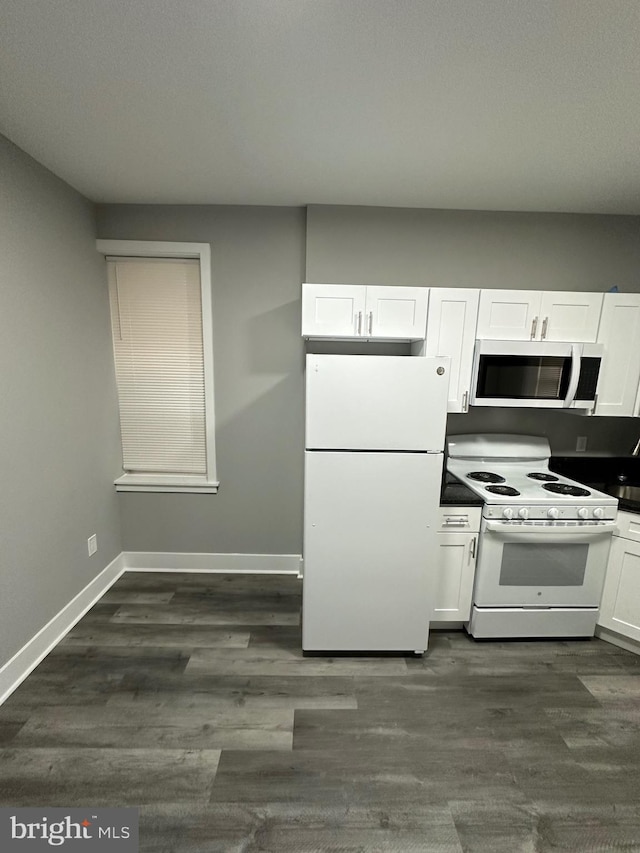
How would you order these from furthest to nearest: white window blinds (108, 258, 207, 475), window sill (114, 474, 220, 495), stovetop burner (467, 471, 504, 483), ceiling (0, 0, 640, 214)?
window sill (114, 474, 220, 495), white window blinds (108, 258, 207, 475), stovetop burner (467, 471, 504, 483), ceiling (0, 0, 640, 214)

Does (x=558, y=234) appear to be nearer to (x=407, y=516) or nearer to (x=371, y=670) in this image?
(x=407, y=516)

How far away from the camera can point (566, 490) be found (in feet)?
7.49

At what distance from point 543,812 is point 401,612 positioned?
90 cm

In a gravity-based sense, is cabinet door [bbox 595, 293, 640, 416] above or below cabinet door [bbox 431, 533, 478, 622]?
above

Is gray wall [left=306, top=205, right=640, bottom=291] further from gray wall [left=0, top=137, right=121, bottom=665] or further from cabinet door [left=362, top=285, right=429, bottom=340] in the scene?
gray wall [left=0, top=137, right=121, bottom=665]

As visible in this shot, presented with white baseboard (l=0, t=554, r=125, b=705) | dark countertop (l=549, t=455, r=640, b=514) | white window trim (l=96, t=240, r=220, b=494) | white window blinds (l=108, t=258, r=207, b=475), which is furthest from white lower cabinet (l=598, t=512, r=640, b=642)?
white baseboard (l=0, t=554, r=125, b=705)

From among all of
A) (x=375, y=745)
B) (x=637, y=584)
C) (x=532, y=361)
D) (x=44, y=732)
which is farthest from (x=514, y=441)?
(x=44, y=732)

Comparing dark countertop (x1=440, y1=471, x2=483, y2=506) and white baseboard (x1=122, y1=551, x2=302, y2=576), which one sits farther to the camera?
white baseboard (x1=122, y1=551, x2=302, y2=576)

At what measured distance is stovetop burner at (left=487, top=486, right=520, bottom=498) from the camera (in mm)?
2197

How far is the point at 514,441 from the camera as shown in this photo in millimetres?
2729

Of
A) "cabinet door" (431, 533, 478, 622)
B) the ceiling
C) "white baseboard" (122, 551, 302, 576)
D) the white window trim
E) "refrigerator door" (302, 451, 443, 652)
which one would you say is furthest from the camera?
"white baseboard" (122, 551, 302, 576)

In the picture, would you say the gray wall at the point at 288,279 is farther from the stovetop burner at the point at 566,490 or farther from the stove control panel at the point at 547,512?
the stove control panel at the point at 547,512

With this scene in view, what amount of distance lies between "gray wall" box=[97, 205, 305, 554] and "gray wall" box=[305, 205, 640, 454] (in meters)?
0.28

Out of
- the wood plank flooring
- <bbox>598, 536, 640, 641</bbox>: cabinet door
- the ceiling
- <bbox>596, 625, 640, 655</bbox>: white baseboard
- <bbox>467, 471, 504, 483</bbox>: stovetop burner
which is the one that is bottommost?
the wood plank flooring
